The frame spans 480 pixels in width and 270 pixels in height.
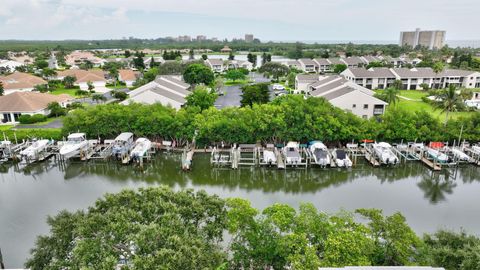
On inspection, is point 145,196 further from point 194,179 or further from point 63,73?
point 63,73

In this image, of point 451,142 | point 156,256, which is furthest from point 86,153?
point 451,142

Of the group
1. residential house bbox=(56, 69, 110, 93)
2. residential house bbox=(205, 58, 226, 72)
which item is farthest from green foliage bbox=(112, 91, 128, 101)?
residential house bbox=(205, 58, 226, 72)

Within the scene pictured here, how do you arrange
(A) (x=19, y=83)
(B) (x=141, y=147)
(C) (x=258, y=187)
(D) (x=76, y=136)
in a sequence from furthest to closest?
(A) (x=19, y=83) < (D) (x=76, y=136) < (B) (x=141, y=147) < (C) (x=258, y=187)

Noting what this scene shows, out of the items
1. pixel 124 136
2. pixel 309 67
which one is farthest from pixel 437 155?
pixel 309 67

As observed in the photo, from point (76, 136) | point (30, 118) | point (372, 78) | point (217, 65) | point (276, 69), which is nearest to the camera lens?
point (76, 136)

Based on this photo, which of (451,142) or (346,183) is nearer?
(346,183)

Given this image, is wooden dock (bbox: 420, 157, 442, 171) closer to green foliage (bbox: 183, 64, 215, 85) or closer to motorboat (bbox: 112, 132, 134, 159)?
motorboat (bbox: 112, 132, 134, 159)

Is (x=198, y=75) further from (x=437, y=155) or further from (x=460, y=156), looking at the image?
(x=460, y=156)
